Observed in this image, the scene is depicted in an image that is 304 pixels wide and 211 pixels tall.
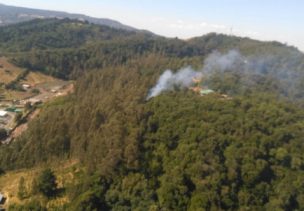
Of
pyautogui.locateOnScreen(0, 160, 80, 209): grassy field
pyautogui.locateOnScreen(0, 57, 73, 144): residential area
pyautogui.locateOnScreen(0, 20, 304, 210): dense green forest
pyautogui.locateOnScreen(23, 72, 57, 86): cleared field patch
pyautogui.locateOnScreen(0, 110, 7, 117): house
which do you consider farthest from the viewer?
pyautogui.locateOnScreen(23, 72, 57, 86): cleared field patch

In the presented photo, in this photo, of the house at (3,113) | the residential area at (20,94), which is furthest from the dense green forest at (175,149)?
the house at (3,113)

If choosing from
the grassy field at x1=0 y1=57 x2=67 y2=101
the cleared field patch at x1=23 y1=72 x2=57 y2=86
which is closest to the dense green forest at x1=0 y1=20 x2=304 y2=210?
the grassy field at x1=0 y1=57 x2=67 y2=101

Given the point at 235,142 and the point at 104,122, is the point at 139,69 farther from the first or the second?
the point at 235,142

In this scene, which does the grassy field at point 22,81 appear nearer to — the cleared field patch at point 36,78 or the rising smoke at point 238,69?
the cleared field patch at point 36,78

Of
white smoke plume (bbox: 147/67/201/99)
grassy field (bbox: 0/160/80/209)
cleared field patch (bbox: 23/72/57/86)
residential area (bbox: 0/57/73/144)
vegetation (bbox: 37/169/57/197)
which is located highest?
white smoke plume (bbox: 147/67/201/99)

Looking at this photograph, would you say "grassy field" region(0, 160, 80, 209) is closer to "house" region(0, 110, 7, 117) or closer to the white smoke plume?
the white smoke plume

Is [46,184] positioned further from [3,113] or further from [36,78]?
[36,78]

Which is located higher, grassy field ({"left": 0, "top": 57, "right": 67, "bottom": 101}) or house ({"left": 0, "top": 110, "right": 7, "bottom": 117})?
house ({"left": 0, "top": 110, "right": 7, "bottom": 117})
